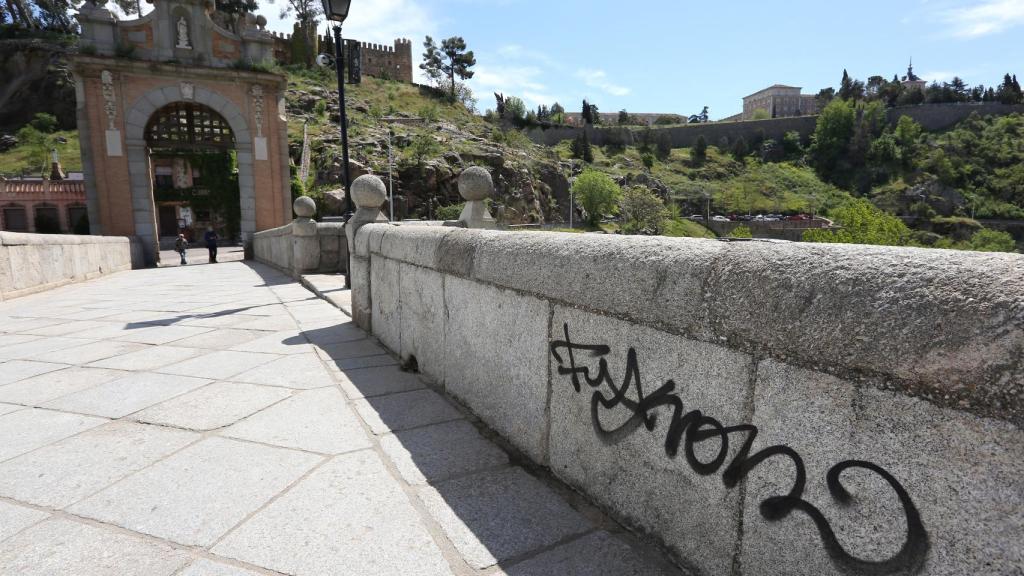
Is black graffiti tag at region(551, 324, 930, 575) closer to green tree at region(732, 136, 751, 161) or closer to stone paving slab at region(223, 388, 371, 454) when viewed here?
stone paving slab at region(223, 388, 371, 454)

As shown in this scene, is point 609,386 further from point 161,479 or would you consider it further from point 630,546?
point 161,479

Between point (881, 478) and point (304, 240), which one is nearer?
point (881, 478)

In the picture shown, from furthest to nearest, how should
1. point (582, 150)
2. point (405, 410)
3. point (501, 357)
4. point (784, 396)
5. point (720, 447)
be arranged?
point (582, 150) < point (405, 410) < point (501, 357) < point (720, 447) < point (784, 396)

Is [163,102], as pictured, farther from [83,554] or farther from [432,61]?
[432,61]

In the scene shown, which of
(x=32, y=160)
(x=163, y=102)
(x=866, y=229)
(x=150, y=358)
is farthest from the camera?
(x=866, y=229)

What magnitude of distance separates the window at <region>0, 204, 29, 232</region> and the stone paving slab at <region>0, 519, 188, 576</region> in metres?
39.4

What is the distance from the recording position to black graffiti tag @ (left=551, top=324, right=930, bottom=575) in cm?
97

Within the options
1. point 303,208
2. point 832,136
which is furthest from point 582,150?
point 303,208

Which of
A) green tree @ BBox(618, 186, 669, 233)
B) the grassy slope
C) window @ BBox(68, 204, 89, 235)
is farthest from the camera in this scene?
green tree @ BBox(618, 186, 669, 233)

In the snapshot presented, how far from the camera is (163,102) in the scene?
17031mm

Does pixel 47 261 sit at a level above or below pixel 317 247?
below

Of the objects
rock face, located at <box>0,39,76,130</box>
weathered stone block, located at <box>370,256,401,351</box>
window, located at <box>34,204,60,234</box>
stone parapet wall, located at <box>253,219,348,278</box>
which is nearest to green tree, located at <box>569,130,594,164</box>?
rock face, located at <box>0,39,76,130</box>

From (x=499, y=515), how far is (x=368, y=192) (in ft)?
15.8

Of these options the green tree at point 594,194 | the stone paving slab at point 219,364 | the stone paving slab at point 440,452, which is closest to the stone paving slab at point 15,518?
the stone paving slab at point 440,452
